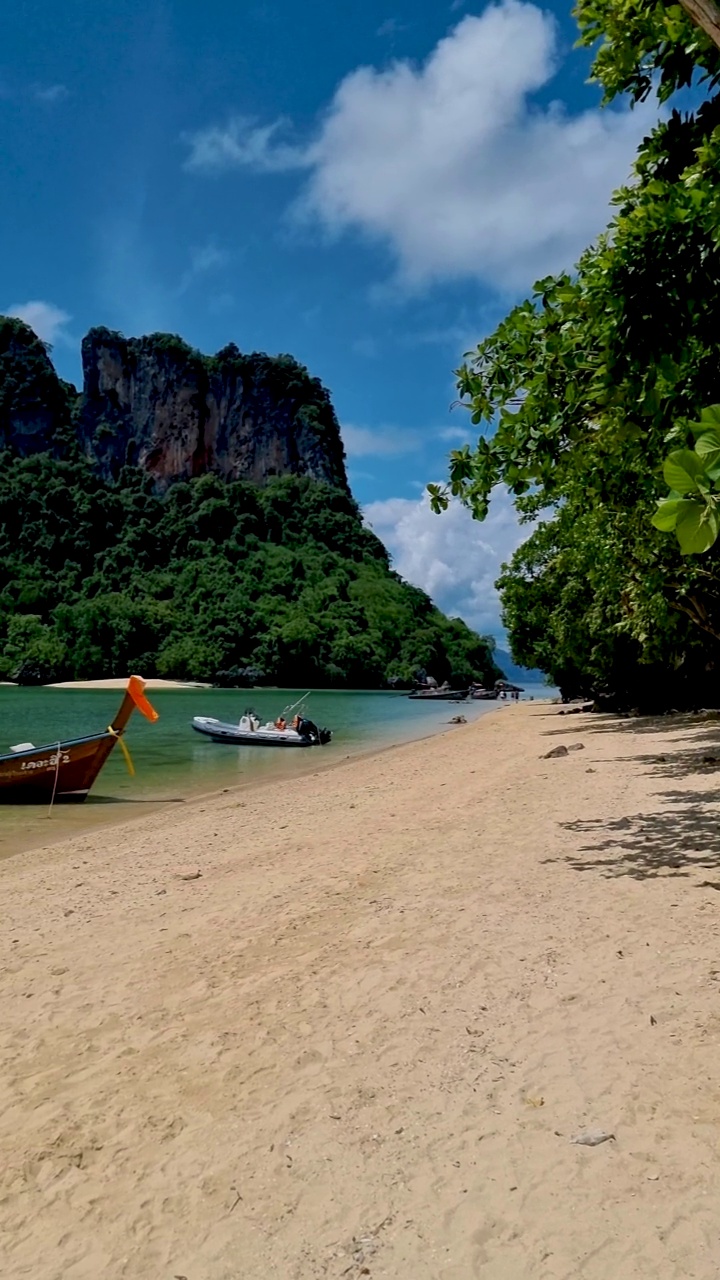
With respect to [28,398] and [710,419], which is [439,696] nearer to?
[710,419]

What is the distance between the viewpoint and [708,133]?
550 cm

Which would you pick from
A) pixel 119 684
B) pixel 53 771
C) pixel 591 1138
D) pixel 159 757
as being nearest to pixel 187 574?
pixel 119 684

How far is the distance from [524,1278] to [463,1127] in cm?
72

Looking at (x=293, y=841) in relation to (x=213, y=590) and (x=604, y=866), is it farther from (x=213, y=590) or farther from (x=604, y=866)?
(x=213, y=590)

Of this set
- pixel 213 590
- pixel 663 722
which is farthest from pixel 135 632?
pixel 663 722

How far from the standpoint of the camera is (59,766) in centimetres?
1549

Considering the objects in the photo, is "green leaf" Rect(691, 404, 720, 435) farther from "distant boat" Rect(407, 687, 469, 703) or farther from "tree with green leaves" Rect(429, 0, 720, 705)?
"distant boat" Rect(407, 687, 469, 703)

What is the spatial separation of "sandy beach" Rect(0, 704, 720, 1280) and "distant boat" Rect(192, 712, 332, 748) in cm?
2195

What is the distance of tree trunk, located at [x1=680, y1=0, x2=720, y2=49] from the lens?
10.00 feet

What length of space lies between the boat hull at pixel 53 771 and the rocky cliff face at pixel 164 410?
4839 inches

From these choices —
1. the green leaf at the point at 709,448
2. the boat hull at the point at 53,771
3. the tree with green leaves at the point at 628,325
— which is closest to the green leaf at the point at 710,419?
the green leaf at the point at 709,448

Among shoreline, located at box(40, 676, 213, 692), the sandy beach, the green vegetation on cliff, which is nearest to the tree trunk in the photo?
the sandy beach

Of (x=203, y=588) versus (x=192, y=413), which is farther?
(x=192, y=413)

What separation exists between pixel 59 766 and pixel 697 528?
1543 centimetres
